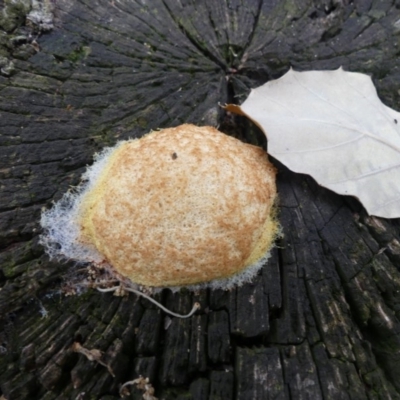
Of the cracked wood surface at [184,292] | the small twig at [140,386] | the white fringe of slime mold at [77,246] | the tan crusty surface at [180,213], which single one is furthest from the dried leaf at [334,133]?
the small twig at [140,386]

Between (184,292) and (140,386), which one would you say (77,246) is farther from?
(140,386)

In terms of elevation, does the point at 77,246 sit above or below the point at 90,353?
above

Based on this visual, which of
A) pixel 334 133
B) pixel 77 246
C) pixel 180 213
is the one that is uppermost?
pixel 334 133

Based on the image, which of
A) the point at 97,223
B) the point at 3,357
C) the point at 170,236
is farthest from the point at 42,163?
the point at 3,357

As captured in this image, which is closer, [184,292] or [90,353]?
[90,353]

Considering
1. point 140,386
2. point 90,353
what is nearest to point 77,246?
point 90,353

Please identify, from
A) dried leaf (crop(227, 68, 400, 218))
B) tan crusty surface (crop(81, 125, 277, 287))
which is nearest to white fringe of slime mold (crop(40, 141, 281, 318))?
tan crusty surface (crop(81, 125, 277, 287))
